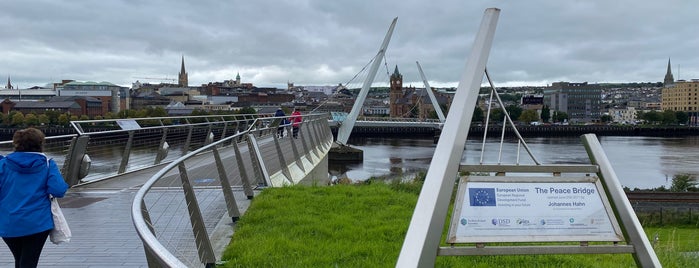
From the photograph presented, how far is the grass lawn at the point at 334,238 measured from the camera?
464 centimetres

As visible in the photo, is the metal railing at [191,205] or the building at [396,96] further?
the building at [396,96]

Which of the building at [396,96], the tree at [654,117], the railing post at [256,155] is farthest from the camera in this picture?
the building at [396,96]

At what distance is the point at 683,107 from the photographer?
15038cm

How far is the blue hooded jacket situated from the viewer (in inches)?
154

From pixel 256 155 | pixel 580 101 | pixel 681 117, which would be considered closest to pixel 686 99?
pixel 681 117

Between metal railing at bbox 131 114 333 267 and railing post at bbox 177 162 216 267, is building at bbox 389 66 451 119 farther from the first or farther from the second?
railing post at bbox 177 162 216 267

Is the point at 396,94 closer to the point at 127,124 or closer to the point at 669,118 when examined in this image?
the point at 669,118

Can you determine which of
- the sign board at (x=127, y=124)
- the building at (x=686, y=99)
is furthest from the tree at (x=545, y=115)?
the sign board at (x=127, y=124)

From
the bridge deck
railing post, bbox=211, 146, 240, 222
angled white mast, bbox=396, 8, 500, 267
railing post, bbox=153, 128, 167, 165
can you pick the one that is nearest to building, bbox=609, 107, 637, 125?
railing post, bbox=153, 128, 167, 165

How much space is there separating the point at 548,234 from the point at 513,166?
42 cm

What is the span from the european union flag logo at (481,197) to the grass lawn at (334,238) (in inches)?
50.6

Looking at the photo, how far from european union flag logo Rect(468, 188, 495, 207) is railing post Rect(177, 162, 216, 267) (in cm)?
186

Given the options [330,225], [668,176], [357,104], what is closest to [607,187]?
[330,225]

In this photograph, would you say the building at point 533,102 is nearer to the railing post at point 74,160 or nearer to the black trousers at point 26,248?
A: the railing post at point 74,160
